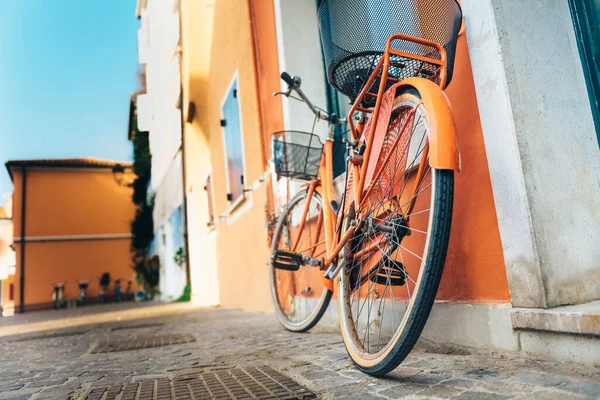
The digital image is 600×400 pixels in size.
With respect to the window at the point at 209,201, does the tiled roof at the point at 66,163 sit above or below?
above

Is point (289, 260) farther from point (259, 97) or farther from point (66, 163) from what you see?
point (66, 163)

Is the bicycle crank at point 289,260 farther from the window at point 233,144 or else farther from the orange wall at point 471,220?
the window at point 233,144

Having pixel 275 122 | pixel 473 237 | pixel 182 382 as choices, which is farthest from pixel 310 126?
pixel 182 382

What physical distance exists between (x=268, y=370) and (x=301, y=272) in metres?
1.80

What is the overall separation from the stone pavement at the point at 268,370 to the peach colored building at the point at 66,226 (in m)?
18.9

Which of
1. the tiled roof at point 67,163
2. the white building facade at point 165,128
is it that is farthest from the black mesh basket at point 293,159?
the tiled roof at point 67,163

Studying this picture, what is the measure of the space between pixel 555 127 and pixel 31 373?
2.95 metres

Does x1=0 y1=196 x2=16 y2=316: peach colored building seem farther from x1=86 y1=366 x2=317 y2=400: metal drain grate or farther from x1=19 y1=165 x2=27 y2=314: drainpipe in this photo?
x1=86 y1=366 x2=317 y2=400: metal drain grate

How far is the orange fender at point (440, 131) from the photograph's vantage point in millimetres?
1509

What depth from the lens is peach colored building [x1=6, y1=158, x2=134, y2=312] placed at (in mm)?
20078

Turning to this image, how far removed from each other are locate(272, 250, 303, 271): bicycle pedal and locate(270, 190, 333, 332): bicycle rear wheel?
33 millimetres

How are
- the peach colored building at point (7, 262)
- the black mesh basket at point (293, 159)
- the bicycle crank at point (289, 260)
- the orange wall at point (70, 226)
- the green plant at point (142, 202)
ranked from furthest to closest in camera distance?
1. the orange wall at point (70, 226)
2. the peach colored building at point (7, 262)
3. the green plant at point (142, 202)
4. the black mesh basket at point (293, 159)
5. the bicycle crank at point (289, 260)

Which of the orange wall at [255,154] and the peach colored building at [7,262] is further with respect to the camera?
the peach colored building at [7,262]

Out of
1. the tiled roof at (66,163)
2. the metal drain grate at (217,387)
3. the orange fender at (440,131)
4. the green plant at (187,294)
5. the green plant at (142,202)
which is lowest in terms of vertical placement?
the metal drain grate at (217,387)
